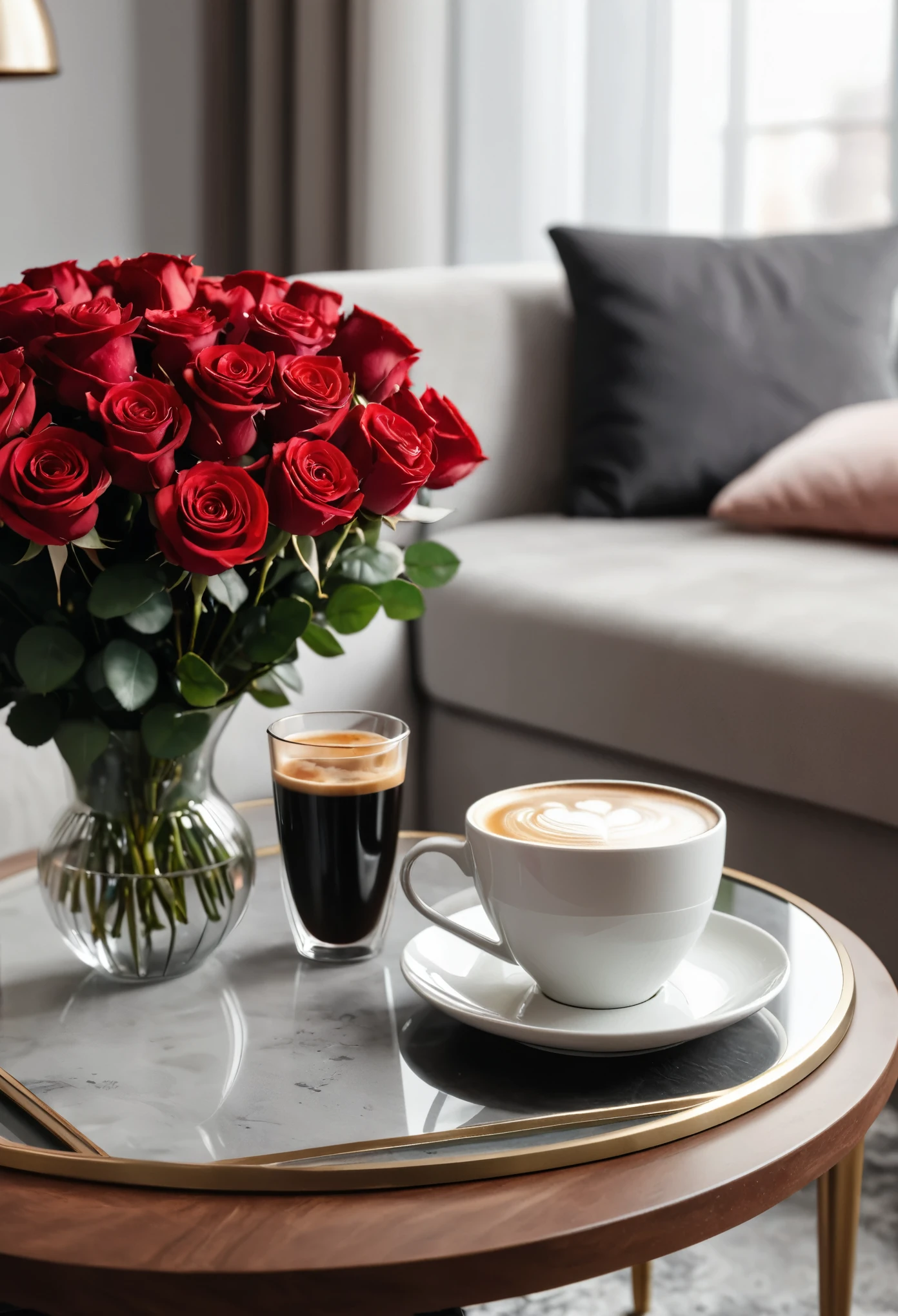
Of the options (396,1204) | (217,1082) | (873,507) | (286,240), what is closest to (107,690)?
(217,1082)

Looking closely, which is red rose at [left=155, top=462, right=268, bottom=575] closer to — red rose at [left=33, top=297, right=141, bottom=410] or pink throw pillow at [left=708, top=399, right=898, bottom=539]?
red rose at [left=33, top=297, right=141, bottom=410]

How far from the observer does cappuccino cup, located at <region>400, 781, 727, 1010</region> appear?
641 millimetres

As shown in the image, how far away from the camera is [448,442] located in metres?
0.78

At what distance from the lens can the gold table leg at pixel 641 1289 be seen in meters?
1.08

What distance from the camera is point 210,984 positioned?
2.50ft

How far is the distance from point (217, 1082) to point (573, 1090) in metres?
0.17

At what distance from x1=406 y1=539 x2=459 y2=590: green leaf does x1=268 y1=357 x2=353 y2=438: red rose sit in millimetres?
168

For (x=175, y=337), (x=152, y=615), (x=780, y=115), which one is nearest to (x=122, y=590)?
(x=152, y=615)

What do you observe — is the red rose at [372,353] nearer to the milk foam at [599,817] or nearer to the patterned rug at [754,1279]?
the milk foam at [599,817]

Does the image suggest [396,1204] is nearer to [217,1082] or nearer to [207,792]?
[217,1082]

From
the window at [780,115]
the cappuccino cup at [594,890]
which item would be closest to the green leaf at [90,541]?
the cappuccino cup at [594,890]

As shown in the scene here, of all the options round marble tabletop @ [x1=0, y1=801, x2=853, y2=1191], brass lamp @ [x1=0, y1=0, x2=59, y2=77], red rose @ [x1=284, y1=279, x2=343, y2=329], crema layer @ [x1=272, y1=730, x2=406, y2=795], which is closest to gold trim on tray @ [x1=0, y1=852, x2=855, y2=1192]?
round marble tabletop @ [x1=0, y1=801, x2=853, y2=1191]

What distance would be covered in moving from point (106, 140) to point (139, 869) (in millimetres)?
2985

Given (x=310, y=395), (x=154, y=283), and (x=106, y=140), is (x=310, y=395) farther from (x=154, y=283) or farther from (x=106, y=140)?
(x=106, y=140)
